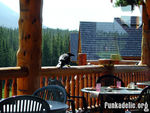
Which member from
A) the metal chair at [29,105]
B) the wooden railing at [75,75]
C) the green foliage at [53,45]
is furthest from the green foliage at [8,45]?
the metal chair at [29,105]

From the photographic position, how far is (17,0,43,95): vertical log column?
4.59 m

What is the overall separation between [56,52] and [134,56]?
6129mm

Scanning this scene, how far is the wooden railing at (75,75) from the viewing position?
178 inches

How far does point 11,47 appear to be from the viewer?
51.7 feet

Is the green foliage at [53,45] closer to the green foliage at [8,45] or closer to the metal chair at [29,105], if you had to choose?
the green foliage at [8,45]

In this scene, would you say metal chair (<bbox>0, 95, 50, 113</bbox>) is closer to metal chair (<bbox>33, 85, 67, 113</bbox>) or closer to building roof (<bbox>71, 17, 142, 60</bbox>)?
metal chair (<bbox>33, 85, 67, 113</bbox>)

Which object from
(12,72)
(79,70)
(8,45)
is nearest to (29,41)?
(12,72)

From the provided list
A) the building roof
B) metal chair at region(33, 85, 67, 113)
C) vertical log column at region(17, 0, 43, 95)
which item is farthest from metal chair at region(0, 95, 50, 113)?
the building roof

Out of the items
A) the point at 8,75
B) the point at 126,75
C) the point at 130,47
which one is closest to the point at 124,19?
the point at 130,47

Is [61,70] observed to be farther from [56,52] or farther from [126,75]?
[56,52]

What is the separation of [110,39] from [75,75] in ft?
44.3

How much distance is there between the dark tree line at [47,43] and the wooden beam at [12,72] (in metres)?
10.0

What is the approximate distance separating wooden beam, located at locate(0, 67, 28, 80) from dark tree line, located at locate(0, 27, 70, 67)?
10.0 m

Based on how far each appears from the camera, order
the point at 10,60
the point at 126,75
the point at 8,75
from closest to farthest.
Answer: the point at 8,75 → the point at 126,75 → the point at 10,60
